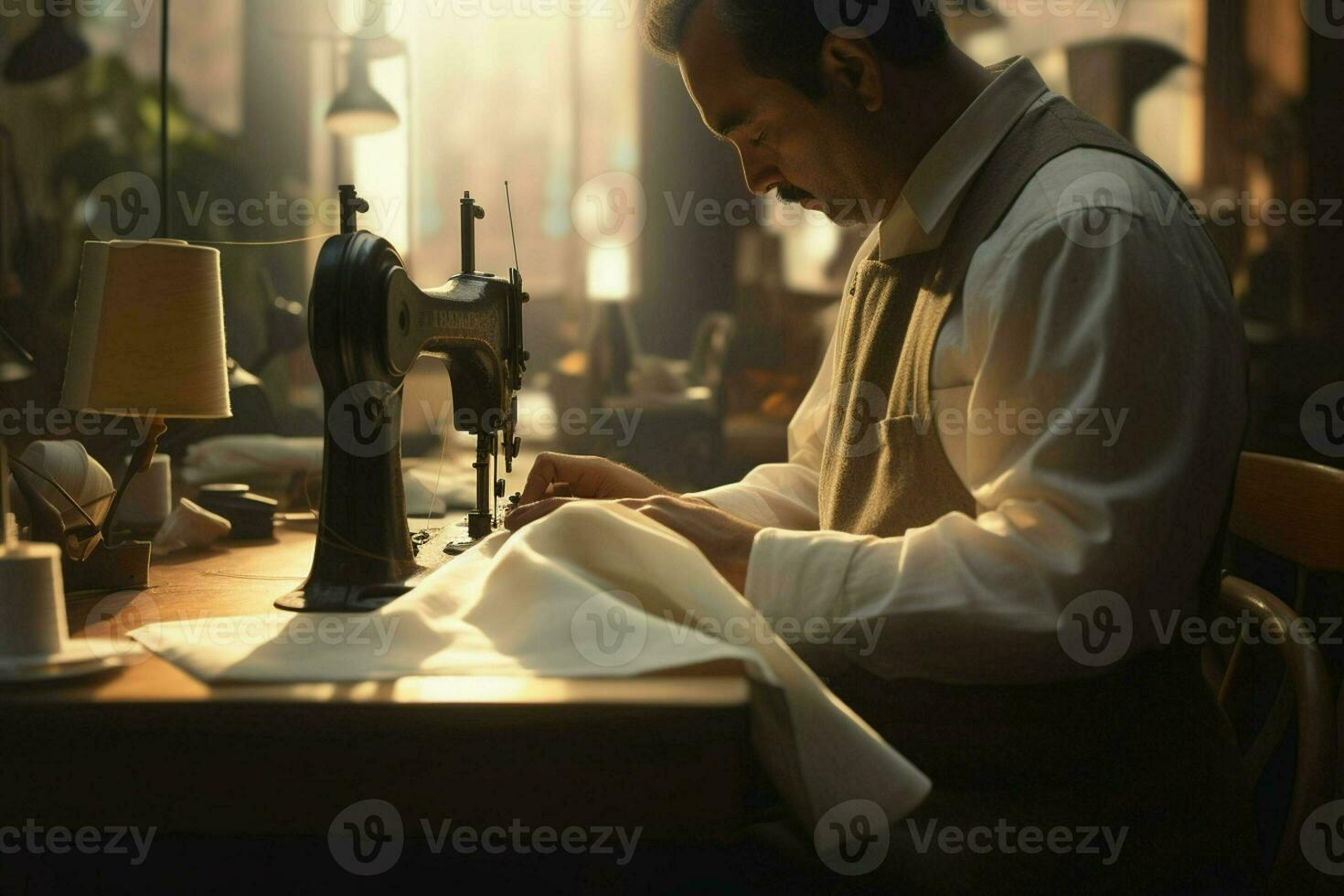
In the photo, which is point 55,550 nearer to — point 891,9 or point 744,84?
point 744,84

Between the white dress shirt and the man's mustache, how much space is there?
0.39 metres

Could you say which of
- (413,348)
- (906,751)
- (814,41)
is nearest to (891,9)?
(814,41)

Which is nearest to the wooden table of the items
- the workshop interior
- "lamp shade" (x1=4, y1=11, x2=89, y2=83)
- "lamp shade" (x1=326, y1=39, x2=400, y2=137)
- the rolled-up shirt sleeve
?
the workshop interior

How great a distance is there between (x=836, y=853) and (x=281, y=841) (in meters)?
0.49

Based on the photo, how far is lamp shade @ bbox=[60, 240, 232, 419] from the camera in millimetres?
1303

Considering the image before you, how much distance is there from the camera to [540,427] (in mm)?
4547

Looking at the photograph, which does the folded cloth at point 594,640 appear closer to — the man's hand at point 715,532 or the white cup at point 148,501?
the man's hand at point 715,532

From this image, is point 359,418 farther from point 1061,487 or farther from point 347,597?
point 1061,487

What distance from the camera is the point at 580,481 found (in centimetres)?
147

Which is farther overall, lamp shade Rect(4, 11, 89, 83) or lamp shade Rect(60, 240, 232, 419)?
lamp shade Rect(4, 11, 89, 83)

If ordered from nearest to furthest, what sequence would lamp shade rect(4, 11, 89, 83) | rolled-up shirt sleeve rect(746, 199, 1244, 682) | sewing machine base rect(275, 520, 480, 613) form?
rolled-up shirt sleeve rect(746, 199, 1244, 682), sewing machine base rect(275, 520, 480, 613), lamp shade rect(4, 11, 89, 83)

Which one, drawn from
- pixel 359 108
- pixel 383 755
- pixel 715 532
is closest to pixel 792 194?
pixel 715 532

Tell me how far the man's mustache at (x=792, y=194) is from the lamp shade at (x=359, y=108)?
2714 mm

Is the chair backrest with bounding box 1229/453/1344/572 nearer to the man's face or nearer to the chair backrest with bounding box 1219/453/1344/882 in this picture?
the chair backrest with bounding box 1219/453/1344/882
